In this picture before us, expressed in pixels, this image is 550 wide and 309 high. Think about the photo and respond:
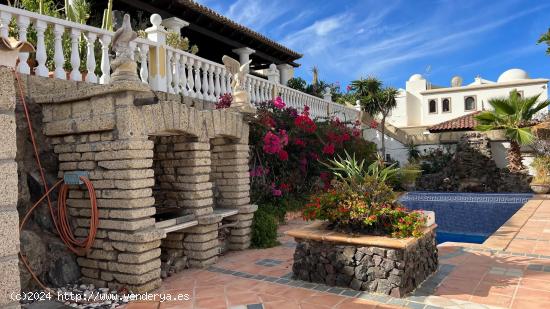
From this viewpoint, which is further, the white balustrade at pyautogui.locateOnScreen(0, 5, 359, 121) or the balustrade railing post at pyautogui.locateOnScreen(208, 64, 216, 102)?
the balustrade railing post at pyautogui.locateOnScreen(208, 64, 216, 102)

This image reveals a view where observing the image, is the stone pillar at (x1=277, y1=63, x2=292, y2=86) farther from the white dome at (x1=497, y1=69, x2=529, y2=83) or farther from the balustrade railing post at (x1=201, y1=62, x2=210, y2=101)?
the white dome at (x1=497, y1=69, x2=529, y2=83)

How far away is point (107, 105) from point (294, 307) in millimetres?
3012

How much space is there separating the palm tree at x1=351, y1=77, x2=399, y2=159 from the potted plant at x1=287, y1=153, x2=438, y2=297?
52.3 feet

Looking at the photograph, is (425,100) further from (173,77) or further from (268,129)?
(173,77)

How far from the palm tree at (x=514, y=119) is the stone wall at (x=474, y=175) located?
0.55m

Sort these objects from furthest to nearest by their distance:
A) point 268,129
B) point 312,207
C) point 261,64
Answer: point 261,64 → point 268,129 → point 312,207

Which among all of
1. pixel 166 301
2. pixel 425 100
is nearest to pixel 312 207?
pixel 166 301

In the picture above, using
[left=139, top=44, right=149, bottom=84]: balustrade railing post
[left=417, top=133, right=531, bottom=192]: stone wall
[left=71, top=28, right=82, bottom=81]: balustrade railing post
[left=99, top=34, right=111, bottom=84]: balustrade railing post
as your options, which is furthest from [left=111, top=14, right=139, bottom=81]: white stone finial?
[left=417, top=133, right=531, bottom=192]: stone wall

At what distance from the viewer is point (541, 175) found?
13.4m

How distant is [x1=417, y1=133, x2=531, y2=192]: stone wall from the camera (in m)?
14.2

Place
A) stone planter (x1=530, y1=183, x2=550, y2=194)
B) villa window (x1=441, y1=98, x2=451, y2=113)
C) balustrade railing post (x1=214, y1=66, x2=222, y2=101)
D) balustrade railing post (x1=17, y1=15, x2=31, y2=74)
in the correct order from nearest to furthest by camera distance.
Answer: balustrade railing post (x1=17, y1=15, x2=31, y2=74)
balustrade railing post (x1=214, y1=66, x2=222, y2=101)
stone planter (x1=530, y1=183, x2=550, y2=194)
villa window (x1=441, y1=98, x2=451, y2=113)

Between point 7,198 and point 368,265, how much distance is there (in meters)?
3.50

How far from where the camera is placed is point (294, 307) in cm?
401

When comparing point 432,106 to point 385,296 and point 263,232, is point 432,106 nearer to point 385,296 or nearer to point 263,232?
point 263,232
